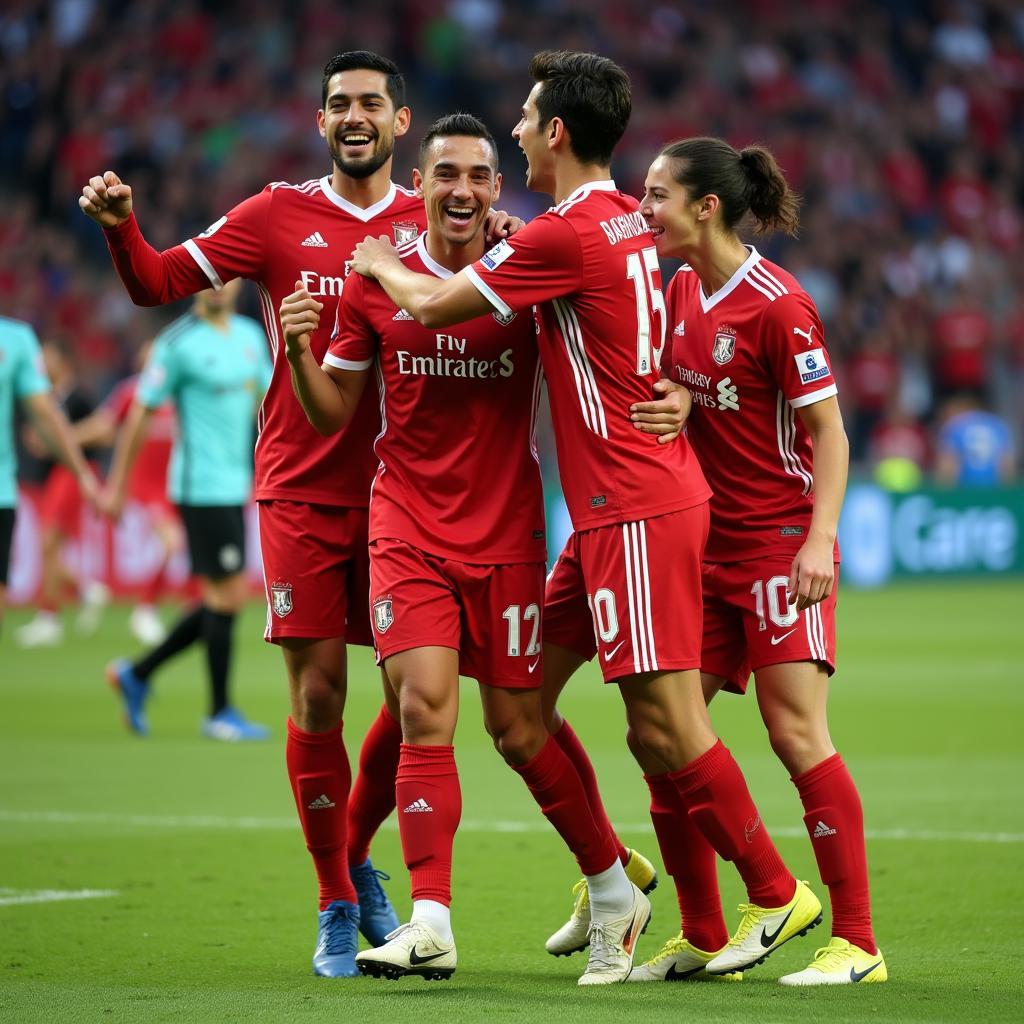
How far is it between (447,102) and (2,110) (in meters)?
5.85

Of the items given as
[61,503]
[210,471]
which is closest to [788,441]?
[210,471]

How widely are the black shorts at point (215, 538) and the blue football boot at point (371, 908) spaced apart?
499 cm

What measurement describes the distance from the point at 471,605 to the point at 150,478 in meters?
12.9

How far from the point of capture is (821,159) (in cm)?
2639

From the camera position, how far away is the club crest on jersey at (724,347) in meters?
5.29

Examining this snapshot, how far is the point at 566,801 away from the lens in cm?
533

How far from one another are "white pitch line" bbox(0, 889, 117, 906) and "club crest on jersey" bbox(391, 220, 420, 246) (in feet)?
8.37

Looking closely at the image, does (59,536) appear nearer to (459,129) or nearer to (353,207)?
(353,207)

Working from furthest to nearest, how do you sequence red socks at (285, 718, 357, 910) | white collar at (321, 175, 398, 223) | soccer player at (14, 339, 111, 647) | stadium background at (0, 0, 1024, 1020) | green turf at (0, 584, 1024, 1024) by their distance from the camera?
soccer player at (14, 339, 111, 647) → stadium background at (0, 0, 1024, 1020) → white collar at (321, 175, 398, 223) → red socks at (285, 718, 357, 910) → green turf at (0, 584, 1024, 1024)

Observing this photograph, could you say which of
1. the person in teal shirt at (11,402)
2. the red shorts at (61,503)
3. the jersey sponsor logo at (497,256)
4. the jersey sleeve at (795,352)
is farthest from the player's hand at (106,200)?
the red shorts at (61,503)

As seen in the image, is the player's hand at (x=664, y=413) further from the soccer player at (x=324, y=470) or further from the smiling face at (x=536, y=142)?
the soccer player at (x=324, y=470)

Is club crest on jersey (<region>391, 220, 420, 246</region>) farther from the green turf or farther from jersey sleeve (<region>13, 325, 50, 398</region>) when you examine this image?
jersey sleeve (<region>13, 325, 50, 398</region>)

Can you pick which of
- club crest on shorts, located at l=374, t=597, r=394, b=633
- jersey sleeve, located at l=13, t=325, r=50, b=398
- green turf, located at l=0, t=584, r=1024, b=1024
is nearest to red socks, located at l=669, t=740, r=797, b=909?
green turf, located at l=0, t=584, r=1024, b=1024

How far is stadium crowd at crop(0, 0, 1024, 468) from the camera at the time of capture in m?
23.0
